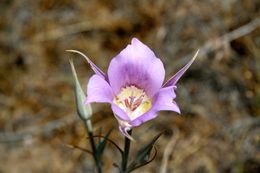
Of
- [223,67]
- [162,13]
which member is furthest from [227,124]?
[162,13]

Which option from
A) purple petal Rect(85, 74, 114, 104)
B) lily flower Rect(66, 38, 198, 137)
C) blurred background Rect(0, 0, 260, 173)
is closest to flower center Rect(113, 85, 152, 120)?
lily flower Rect(66, 38, 198, 137)

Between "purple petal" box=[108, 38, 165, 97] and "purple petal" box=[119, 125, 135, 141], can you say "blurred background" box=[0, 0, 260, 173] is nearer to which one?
"purple petal" box=[108, 38, 165, 97]

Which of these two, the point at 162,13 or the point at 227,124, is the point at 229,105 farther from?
the point at 162,13

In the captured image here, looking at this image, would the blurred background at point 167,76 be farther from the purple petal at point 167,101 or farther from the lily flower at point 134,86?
the purple petal at point 167,101

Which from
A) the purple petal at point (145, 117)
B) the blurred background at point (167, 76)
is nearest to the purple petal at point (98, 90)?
the purple petal at point (145, 117)

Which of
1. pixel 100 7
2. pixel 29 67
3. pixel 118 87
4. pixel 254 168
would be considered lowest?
pixel 254 168

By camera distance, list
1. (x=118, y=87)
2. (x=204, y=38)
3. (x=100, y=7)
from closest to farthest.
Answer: (x=118, y=87) → (x=204, y=38) → (x=100, y=7)
